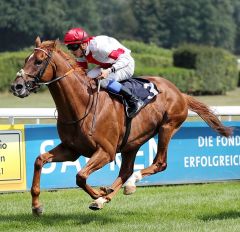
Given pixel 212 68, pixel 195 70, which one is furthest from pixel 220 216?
pixel 212 68

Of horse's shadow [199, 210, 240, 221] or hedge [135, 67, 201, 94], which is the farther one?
hedge [135, 67, 201, 94]

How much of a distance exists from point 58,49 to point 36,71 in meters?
0.35

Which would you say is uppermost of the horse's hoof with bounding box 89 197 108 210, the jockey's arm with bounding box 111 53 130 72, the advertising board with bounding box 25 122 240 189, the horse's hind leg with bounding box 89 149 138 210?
the jockey's arm with bounding box 111 53 130 72

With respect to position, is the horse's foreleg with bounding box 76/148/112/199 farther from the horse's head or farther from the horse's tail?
the horse's tail

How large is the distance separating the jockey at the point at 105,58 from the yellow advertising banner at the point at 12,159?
1948 mm

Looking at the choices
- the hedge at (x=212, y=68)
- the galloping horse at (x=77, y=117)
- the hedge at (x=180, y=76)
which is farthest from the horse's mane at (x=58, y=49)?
the hedge at (x=212, y=68)

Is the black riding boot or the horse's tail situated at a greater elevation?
the black riding boot

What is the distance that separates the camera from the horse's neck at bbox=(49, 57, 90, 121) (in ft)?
20.1

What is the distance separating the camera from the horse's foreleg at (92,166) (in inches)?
238

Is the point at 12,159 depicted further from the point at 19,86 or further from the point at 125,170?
the point at 19,86

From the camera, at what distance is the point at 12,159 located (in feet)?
27.0

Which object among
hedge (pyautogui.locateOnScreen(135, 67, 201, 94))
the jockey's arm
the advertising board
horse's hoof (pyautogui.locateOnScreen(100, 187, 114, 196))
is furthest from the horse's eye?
hedge (pyautogui.locateOnScreen(135, 67, 201, 94))

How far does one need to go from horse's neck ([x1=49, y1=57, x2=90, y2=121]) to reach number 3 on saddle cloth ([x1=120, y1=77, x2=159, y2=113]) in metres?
0.50

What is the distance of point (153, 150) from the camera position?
900 centimetres
